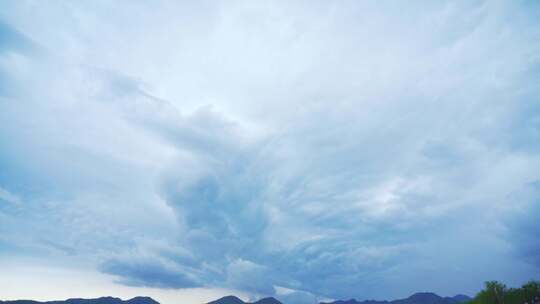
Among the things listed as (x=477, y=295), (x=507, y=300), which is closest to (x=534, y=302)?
(x=507, y=300)

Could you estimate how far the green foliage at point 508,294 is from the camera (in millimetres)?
115062

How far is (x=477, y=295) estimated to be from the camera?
4820 inches

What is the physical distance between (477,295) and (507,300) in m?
8.23

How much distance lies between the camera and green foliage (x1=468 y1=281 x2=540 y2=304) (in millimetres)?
115062

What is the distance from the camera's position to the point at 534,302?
115312 millimetres

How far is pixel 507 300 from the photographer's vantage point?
384 ft

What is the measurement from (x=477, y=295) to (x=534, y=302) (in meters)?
15.1

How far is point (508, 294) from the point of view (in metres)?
119

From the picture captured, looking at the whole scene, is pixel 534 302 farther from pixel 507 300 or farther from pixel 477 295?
pixel 477 295

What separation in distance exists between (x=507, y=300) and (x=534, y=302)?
23.7 ft
